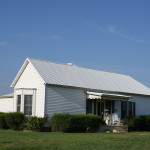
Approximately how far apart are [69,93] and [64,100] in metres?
0.86

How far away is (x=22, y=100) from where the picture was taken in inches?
1003

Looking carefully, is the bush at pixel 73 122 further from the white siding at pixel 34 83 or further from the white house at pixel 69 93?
the white siding at pixel 34 83

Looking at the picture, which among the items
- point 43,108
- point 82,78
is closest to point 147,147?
point 43,108

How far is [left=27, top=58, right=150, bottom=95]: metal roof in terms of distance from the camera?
25941 mm

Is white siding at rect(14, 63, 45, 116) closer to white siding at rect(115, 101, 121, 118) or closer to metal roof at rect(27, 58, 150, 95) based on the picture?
metal roof at rect(27, 58, 150, 95)

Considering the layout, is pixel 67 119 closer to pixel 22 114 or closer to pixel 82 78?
pixel 22 114

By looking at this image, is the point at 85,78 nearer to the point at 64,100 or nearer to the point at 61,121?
the point at 64,100

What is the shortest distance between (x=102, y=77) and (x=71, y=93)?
7013mm

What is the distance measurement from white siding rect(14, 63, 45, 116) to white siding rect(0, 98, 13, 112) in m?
4.18

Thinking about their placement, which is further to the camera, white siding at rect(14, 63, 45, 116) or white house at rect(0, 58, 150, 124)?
white house at rect(0, 58, 150, 124)

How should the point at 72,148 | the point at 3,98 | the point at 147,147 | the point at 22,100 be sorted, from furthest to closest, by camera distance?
the point at 3,98 → the point at 22,100 → the point at 147,147 → the point at 72,148

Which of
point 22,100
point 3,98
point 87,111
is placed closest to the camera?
point 22,100

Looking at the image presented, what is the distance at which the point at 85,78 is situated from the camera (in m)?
29.3

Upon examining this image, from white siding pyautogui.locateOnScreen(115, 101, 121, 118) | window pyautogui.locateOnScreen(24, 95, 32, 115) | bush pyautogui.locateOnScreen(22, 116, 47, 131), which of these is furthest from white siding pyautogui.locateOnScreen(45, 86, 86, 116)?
white siding pyautogui.locateOnScreen(115, 101, 121, 118)
